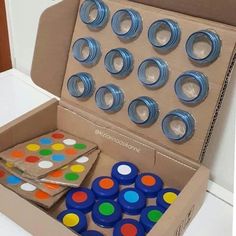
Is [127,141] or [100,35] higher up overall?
[100,35]

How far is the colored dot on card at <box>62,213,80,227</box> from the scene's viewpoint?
55 centimetres

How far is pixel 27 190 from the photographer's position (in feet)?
1.94

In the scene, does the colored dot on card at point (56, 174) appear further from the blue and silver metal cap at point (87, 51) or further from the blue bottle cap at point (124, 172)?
the blue and silver metal cap at point (87, 51)

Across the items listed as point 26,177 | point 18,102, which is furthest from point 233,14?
point 18,102

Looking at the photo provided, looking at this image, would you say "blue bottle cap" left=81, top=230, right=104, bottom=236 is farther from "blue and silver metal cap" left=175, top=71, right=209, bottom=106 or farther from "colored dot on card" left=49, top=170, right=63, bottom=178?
"blue and silver metal cap" left=175, top=71, right=209, bottom=106

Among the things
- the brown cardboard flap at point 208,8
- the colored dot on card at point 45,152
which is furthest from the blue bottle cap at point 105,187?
the brown cardboard flap at point 208,8

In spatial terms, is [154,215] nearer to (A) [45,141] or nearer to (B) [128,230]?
(B) [128,230]

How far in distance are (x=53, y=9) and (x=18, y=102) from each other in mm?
286

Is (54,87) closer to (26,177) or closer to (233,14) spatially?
(26,177)

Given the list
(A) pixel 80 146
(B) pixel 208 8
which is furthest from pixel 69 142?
(B) pixel 208 8

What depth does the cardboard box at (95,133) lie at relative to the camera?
0.49 m

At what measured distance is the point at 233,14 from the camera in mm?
508

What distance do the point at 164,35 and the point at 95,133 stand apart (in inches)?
9.1

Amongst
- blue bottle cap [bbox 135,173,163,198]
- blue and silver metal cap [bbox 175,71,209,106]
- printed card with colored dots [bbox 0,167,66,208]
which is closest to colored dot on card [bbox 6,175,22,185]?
printed card with colored dots [bbox 0,167,66,208]
